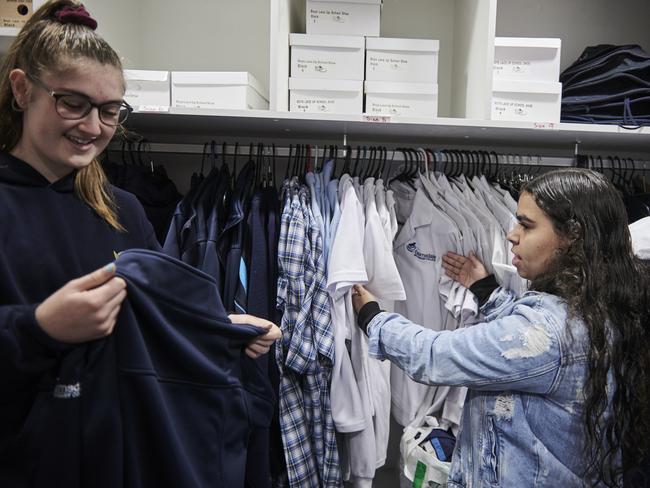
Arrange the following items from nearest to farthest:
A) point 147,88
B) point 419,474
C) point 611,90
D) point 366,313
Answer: point 366,313 → point 419,474 → point 147,88 → point 611,90

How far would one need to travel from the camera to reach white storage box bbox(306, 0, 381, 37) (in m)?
1.58

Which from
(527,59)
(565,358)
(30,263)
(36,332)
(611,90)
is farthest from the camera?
(611,90)

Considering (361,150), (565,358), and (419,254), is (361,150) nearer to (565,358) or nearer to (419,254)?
(419,254)

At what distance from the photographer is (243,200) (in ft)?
4.78

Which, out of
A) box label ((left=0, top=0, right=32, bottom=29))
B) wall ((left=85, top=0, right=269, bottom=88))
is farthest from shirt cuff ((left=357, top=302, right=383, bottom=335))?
box label ((left=0, top=0, right=32, bottom=29))

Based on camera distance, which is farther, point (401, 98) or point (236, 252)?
point (401, 98)

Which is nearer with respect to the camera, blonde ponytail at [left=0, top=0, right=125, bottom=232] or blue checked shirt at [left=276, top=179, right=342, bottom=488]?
blonde ponytail at [left=0, top=0, right=125, bottom=232]

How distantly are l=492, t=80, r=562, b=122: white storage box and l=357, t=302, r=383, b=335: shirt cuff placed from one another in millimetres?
822

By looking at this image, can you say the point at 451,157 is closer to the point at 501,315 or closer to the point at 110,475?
the point at 501,315

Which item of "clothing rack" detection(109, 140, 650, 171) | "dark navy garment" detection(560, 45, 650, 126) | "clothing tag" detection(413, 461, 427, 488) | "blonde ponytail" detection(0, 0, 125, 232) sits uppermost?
"dark navy garment" detection(560, 45, 650, 126)

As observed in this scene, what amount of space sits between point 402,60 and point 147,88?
88 centimetres

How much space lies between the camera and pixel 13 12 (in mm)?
1439

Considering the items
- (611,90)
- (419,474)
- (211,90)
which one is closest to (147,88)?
(211,90)

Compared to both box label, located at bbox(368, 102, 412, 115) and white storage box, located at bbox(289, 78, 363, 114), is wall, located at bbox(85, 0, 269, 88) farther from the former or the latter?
box label, located at bbox(368, 102, 412, 115)
